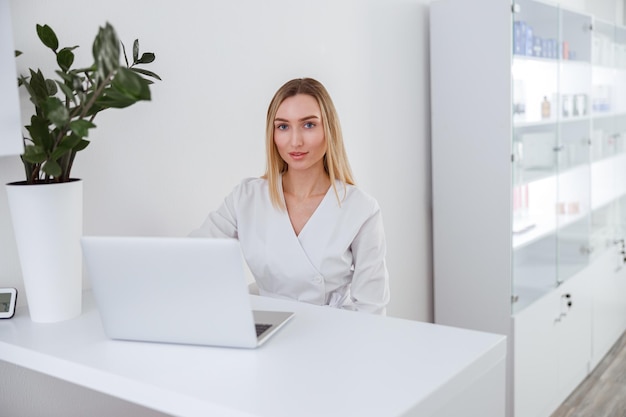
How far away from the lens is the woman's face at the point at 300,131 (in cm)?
209

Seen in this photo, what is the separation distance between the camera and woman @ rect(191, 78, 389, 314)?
2.09 metres

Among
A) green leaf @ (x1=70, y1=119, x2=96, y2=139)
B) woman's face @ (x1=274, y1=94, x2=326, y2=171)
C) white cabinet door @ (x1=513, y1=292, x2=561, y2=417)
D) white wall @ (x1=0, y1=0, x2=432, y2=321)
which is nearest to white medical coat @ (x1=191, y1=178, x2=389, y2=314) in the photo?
woman's face @ (x1=274, y1=94, x2=326, y2=171)

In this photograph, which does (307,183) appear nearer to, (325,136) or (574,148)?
(325,136)

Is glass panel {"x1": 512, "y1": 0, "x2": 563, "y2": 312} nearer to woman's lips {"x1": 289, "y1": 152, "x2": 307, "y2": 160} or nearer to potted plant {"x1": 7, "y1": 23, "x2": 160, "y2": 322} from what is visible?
woman's lips {"x1": 289, "y1": 152, "x2": 307, "y2": 160}

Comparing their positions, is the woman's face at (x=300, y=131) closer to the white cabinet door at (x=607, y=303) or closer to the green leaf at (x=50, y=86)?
the green leaf at (x=50, y=86)

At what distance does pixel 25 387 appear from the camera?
1924 mm

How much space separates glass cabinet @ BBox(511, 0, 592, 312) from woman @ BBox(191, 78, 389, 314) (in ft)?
4.47

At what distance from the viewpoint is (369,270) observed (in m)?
2.10

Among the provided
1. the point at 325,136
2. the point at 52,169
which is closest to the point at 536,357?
the point at 325,136

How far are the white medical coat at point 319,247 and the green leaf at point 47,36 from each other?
2.25ft

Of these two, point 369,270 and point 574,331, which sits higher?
point 369,270

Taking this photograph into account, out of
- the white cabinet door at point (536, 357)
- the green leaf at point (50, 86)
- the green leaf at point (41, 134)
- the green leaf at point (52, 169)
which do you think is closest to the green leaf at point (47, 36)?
the green leaf at point (50, 86)

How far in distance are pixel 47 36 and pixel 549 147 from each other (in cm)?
270

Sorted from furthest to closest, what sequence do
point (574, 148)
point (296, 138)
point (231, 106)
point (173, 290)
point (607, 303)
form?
point (607, 303)
point (574, 148)
point (231, 106)
point (296, 138)
point (173, 290)
